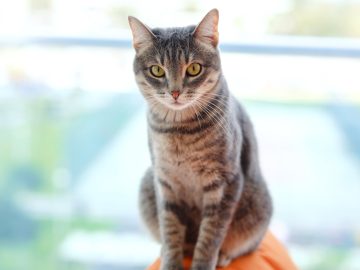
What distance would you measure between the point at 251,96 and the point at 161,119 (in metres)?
0.77

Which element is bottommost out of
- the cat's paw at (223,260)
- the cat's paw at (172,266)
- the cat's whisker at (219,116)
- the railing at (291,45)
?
the cat's paw at (223,260)

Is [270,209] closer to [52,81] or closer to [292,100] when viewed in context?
[292,100]

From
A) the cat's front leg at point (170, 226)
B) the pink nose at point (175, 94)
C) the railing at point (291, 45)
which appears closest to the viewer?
the pink nose at point (175, 94)

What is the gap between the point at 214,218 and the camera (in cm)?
129

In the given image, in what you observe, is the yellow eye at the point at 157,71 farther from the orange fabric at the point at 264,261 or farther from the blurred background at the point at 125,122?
the blurred background at the point at 125,122

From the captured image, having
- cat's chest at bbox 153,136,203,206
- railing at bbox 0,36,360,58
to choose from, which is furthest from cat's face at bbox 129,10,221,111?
railing at bbox 0,36,360,58

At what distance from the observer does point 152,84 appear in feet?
4.11

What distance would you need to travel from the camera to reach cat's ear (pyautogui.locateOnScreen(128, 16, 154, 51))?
1232 mm

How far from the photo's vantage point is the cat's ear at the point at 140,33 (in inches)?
48.5

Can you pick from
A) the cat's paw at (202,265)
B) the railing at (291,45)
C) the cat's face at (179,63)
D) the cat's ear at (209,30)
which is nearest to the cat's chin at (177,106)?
the cat's face at (179,63)

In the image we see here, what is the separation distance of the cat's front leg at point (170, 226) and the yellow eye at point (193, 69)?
0.96ft

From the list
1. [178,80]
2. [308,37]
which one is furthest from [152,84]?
[308,37]

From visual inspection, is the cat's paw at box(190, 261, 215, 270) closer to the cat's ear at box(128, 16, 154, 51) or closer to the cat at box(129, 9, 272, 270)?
the cat at box(129, 9, 272, 270)

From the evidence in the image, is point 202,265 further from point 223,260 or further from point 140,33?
point 140,33
